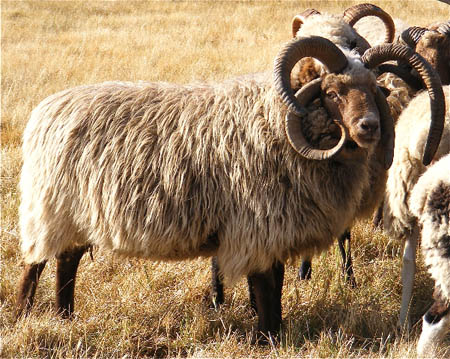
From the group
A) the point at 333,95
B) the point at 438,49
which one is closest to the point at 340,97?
the point at 333,95

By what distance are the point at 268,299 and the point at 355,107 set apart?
1.52 m

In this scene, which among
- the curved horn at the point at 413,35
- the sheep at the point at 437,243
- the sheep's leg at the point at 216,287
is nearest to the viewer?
the sheep at the point at 437,243

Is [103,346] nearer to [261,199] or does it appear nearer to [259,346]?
[259,346]

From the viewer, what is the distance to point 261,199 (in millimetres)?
4367

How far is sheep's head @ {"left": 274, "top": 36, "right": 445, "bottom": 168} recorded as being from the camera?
13.5 feet

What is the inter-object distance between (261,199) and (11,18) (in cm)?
1605

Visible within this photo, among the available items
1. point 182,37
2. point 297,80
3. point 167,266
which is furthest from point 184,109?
point 182,37

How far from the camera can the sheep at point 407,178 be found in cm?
480

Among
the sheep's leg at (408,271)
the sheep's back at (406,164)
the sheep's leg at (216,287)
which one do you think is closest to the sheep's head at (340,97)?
the sheep's back at (406,164)

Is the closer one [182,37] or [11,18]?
[182,37]

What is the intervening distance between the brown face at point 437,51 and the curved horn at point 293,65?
6.72 ft

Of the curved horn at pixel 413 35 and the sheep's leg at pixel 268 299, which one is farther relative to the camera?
the curved horn at pixel 413 35

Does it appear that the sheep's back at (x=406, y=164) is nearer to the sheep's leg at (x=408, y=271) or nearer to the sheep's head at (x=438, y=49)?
the sheep's leg at (x=408, y=271)

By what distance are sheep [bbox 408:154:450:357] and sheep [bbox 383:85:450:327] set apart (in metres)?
0.50
